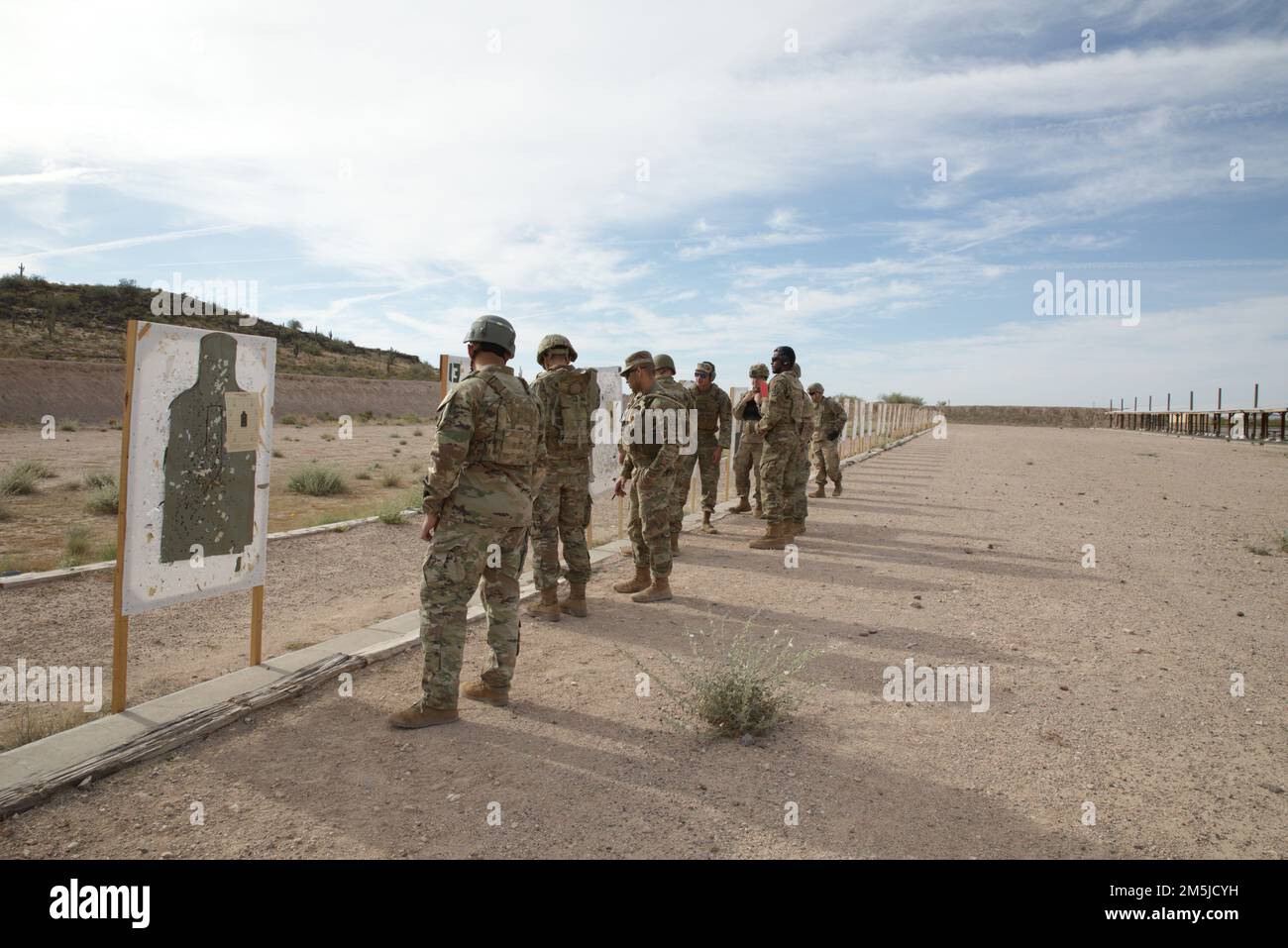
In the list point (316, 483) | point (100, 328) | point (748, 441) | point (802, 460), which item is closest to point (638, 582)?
point (802, 460)

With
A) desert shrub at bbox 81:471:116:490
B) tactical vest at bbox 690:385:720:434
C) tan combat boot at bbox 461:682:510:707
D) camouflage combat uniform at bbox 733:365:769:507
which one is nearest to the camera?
tan combat boot at bbox 461:682:510:707

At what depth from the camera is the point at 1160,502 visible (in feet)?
42.5

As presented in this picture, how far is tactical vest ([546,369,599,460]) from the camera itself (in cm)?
580

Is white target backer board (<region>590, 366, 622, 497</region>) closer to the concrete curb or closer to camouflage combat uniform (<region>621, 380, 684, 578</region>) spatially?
camouflage combat uniform (<region>621, 380, 684, 578</region>)

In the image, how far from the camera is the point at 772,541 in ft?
29.6

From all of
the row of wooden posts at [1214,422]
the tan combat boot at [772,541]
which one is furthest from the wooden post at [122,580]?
the row of wooden posts at [1214,422]

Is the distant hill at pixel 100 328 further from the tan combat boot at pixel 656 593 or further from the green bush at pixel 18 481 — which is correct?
the tan combat boot at pixel 656 593

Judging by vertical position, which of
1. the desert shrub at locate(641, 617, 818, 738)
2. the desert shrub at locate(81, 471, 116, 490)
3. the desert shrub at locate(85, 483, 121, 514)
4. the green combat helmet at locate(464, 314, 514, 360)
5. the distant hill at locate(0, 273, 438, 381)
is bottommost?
the desert shrub at locate(641, 617, 818, 738)

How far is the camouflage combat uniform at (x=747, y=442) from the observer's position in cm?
1123

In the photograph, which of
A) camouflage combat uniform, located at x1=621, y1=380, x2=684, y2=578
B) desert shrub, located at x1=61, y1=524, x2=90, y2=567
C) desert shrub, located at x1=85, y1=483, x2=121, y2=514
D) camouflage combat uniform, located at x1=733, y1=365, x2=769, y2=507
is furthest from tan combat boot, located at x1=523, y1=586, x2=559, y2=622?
desert shrub, located at x1=85, y1=483, x2=121, y2=514

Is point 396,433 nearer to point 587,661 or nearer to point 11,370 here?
point 11,370

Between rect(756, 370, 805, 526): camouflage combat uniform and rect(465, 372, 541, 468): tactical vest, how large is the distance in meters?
5.12

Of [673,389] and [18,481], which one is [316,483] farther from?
[673,389]

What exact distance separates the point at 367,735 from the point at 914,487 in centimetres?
1444
